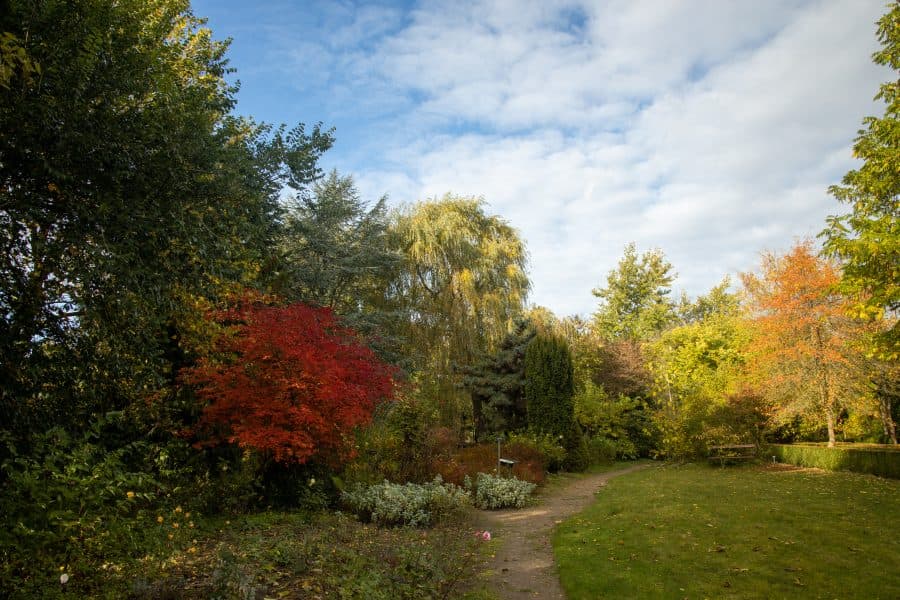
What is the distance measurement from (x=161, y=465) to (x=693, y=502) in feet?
28.9

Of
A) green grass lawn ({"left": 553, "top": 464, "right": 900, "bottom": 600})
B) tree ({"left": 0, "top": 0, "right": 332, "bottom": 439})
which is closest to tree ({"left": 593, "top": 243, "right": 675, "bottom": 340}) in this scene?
green grass lawn ({"left": 553, "top": 464, "right": 900, "bottom": 600})

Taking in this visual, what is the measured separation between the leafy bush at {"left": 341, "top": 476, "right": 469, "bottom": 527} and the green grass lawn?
6.40 feet

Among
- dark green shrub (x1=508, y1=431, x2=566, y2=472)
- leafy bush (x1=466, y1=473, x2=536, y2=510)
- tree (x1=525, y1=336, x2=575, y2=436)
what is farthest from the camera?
tree (x1=525, y1=336, x2=575, y2=436)

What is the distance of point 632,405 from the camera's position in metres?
22.5

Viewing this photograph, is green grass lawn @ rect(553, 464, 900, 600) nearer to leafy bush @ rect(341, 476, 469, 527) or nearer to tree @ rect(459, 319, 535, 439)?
leafy bush @ rect(341, 476, 469, 527)

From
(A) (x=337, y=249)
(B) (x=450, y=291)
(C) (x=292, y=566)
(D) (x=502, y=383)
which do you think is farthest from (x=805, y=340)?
(C) (x=292, y=566)

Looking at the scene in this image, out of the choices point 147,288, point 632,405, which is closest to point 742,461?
point 632,405

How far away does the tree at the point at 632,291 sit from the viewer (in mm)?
39812

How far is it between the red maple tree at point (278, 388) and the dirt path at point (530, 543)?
293 cm

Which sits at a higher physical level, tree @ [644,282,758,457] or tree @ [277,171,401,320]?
tree @ [277,171,401,320]

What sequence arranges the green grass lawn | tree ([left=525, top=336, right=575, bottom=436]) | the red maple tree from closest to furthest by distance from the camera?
the green grass lawn → the red maple tree → tree ([left=525, top=336, right=575, bottom=436])

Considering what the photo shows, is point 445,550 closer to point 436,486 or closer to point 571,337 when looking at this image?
point 436,486

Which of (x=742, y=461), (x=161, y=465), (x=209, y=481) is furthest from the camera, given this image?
(x=742, y=461)

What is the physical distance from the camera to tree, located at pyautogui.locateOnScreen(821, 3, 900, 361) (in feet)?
27.8
